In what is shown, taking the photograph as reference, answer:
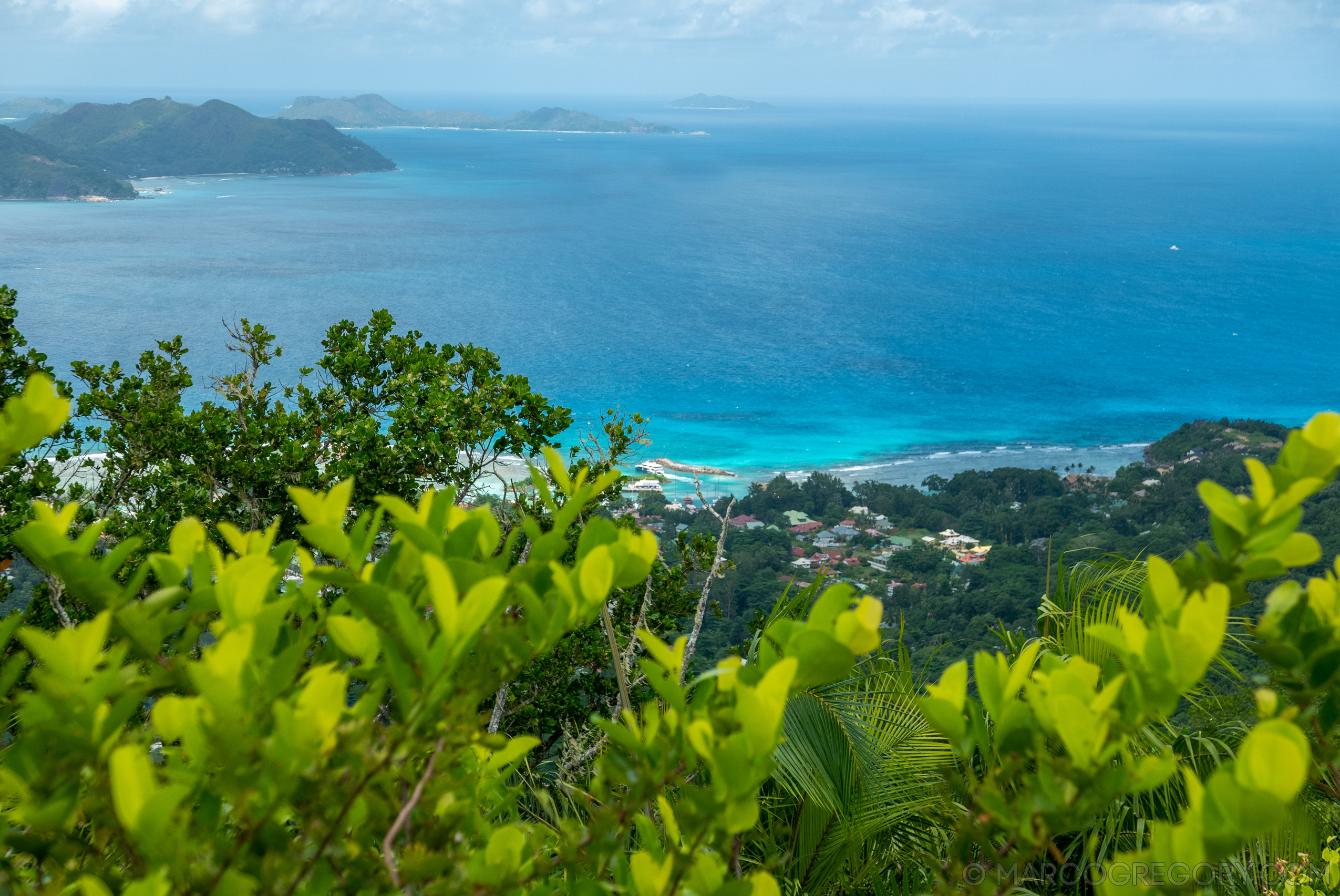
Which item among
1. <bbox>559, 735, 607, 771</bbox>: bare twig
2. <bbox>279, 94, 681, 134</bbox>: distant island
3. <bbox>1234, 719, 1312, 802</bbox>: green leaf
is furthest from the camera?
<bbox>279, 94, 681, 134</bbox>: distant island

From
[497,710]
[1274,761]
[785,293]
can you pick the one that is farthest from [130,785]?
[785,293]

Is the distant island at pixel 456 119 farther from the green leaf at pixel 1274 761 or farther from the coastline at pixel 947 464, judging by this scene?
the green leaf at pixel 1274 761

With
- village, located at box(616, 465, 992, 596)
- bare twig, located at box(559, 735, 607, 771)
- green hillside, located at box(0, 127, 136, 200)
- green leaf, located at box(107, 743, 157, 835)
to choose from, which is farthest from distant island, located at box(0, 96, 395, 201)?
green leaf, located at box(107, 743, 157, 835)

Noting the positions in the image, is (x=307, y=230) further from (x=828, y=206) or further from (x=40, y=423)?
(x=40, y=423)

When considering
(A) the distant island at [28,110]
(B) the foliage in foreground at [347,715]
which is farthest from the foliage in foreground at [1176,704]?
(A) the distant island at [28,110]

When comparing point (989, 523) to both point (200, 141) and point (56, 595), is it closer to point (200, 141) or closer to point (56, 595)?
point (56, 595)

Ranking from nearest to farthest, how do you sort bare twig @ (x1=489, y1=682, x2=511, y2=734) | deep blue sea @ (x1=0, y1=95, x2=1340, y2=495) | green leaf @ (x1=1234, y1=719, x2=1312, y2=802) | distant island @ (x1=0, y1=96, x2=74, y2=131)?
1. green leaf @ (x1=1234, y1=719, x2=1312, y2=802)
2. bare twig @ (x1=489, y1=682, x2=511, y2=734)
3. deep blue sea @ (x1=0, y1=95, x2=1340, y2=495)
4. distant island @ (x1=0, y1=96, x2=74, y2=131)

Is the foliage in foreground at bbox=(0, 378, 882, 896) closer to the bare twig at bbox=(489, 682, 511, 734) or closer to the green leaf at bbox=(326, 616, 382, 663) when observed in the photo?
the green leaf at bbox=(326, 616, 382, 663)
